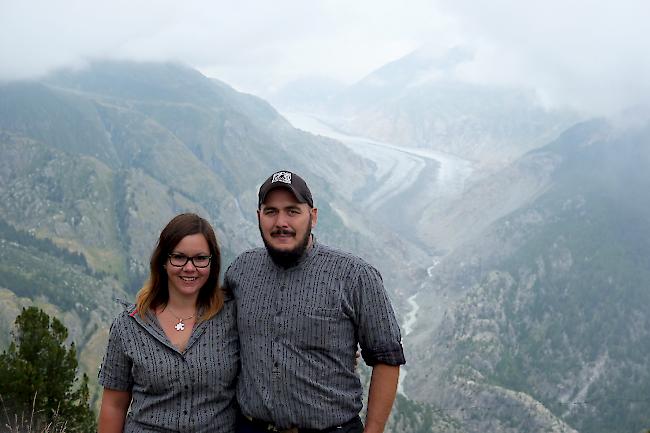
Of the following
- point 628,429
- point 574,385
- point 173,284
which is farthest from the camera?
point 574,385

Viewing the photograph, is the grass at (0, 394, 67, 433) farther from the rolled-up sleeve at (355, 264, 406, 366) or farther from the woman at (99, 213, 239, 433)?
the rolled-up sleeve at (355, 264, 406, 366)

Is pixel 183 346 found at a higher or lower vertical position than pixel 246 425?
higher

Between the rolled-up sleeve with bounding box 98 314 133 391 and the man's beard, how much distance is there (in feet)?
5.27

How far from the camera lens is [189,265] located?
5.95 meters

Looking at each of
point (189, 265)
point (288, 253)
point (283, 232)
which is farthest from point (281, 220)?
point (189, 265)

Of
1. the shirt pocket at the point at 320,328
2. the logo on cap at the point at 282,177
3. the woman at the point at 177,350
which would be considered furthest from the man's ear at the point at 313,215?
the woman at the point at 177,350

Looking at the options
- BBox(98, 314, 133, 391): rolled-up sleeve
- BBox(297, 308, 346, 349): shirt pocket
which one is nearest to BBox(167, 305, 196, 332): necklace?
BBox(98, 314, 133, 391): rolled-up sleeve

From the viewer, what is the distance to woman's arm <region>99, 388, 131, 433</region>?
238 inches

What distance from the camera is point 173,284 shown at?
611 cm

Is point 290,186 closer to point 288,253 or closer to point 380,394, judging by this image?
point 288,253

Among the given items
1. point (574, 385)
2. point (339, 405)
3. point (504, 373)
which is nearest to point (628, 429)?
point (574, 385)

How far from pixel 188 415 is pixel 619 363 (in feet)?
620

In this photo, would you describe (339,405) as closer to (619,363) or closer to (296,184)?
(296,184)

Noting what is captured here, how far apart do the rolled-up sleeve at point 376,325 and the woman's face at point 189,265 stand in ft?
4.84
